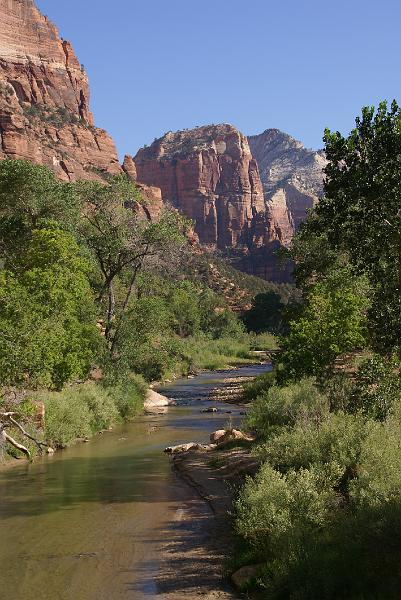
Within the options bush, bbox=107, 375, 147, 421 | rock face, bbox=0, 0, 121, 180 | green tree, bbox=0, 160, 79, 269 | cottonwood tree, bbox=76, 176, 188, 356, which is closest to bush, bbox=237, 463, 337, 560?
bush, bbox=107, 375, 147, 421

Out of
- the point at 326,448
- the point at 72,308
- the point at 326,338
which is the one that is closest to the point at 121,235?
the point at 72,308

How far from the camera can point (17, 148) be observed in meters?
117

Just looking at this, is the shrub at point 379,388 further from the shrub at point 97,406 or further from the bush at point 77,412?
the shrub at point 97,406

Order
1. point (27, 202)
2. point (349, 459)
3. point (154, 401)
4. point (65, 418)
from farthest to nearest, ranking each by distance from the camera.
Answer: point (154, 401) < point (27, 202) < point (65, 418) < point (349, 459)

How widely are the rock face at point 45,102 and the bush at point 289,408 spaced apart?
4009 inches

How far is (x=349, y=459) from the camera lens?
14094mm

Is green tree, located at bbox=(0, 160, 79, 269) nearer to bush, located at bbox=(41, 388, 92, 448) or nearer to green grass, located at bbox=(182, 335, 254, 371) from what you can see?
bush, located at bbox=(41, 388, 92, 448)

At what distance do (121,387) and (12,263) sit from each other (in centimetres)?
877

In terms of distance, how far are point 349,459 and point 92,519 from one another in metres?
6.31

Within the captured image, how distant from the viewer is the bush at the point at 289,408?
1996 centimetres

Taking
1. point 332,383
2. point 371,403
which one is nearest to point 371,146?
point 371,403

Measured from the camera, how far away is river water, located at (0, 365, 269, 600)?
36.4 feet

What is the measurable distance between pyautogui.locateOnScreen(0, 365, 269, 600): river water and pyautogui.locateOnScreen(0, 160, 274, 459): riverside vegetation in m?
1.78

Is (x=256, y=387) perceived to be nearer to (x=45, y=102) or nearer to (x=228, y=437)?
(x=228, y=437)
